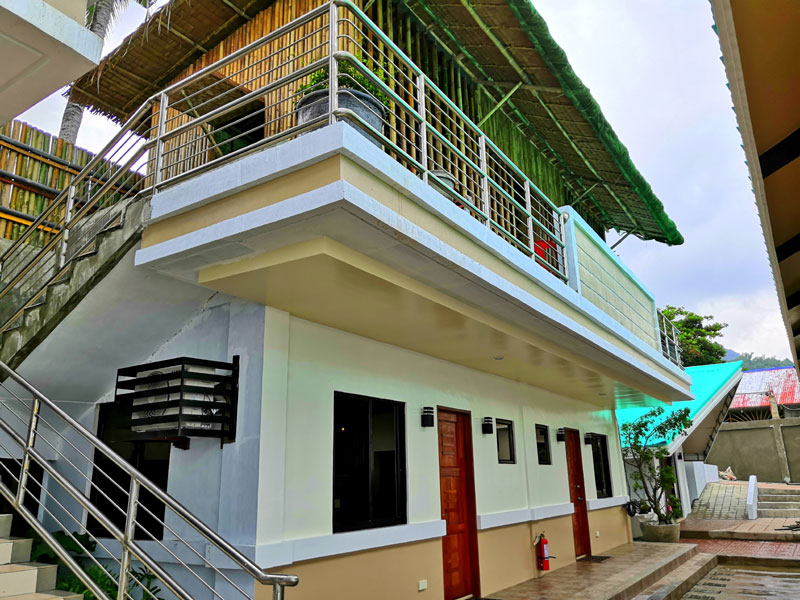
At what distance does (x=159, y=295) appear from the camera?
583 cm

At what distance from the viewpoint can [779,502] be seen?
19.8 m

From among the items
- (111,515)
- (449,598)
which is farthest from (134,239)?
(449,598)

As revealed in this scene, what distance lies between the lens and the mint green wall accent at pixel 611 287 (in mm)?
8555

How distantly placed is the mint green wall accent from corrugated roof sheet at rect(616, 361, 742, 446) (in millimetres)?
4919

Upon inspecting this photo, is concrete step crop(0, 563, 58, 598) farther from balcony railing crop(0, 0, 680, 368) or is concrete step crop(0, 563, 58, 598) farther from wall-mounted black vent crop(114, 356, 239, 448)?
balcony railing crop(0, 0, 680, 368)

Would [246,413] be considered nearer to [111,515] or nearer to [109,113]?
[111,515]

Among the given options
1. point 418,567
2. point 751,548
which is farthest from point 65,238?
point 751,548

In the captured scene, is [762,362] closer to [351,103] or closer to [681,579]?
[681,579]

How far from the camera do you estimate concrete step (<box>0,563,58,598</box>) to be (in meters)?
4.25

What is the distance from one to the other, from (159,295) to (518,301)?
3.51 metres

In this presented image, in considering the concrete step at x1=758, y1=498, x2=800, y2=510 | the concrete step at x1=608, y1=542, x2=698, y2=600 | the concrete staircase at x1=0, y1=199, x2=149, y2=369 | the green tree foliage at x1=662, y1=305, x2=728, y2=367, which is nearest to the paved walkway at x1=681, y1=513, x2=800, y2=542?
the concrete step at x1=758, y1=498, x2=800, y2=510

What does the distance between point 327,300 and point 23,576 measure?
307 centimetres

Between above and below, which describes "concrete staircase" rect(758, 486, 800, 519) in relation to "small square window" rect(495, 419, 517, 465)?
below

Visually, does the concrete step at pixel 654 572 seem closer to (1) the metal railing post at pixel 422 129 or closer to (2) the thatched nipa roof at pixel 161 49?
(1) the metal railing post at pixel 422 129
